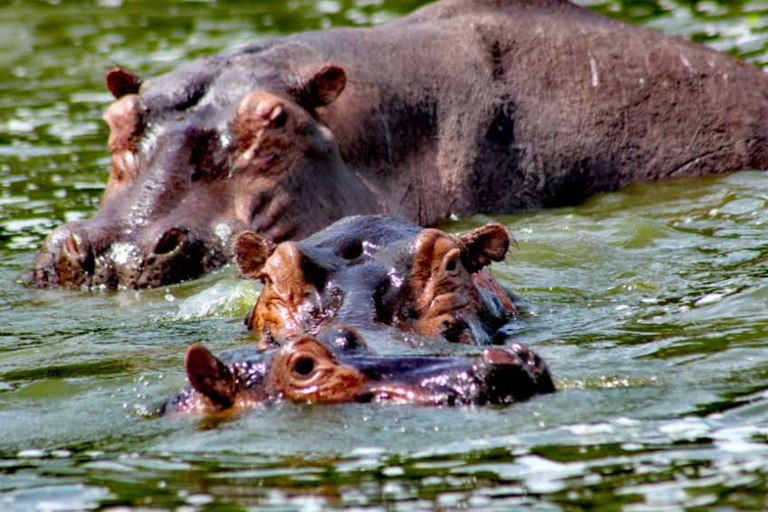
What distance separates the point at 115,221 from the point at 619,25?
170 inches

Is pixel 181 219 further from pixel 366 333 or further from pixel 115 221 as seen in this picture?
pixel 366 333

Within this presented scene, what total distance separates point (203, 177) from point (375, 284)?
3.69 metres

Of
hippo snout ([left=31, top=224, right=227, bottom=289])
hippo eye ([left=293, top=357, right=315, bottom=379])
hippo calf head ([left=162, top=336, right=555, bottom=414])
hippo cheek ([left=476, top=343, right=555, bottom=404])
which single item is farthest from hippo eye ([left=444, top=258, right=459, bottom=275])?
hippo snout ([left=31, top=224, right=227, bottom=289])

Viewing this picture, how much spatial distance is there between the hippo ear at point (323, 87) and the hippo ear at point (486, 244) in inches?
131

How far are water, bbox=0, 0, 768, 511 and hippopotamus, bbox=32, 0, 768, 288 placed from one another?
27 cm

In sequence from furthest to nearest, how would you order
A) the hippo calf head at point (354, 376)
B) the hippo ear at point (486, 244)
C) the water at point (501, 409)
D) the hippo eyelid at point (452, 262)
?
the hippo ear at point (486, 244)
the hippo eyelid at point (452, 262)
the hippo calf head at point (354, 376)
the water at point (501, 409)

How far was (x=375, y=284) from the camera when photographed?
643cm

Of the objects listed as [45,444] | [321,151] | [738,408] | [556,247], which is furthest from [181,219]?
[738,408]

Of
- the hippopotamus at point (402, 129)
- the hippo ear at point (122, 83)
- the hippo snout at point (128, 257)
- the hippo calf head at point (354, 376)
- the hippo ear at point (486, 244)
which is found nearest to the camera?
the hippo calf head at point (354, 376)

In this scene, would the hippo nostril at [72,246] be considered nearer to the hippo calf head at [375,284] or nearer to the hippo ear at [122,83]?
the hippo ear at [122,83]

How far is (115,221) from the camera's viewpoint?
380 inches

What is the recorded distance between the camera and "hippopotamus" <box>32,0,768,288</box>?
9.73 m

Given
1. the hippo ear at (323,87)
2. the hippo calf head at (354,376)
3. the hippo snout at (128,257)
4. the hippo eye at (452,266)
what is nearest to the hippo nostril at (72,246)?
the hippo snout at (128,257)

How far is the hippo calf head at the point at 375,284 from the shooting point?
251 inches
